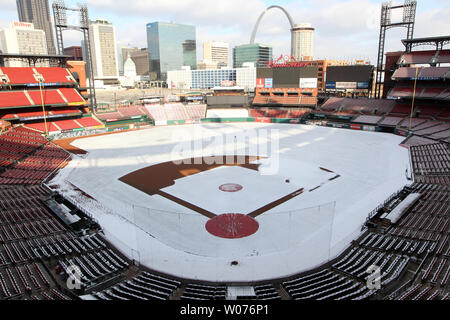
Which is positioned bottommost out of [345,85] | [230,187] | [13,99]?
[230,187]

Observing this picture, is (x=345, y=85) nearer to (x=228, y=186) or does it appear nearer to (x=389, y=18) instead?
(x=389, y=18)

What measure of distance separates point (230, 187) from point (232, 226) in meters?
8.87

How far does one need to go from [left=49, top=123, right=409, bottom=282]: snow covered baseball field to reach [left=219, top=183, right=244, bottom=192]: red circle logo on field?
0.51m

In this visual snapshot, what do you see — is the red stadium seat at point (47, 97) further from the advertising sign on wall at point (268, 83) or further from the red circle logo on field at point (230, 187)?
the advertising sign on wall at point (268, 83)

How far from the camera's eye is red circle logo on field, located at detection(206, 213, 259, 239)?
23500mm

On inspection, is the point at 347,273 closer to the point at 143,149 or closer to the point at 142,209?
the point at 142,209

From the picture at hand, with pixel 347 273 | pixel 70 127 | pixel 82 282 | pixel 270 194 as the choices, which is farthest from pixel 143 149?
pixel 347 273

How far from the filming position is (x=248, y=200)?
2964cm

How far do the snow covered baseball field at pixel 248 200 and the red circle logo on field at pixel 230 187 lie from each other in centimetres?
51

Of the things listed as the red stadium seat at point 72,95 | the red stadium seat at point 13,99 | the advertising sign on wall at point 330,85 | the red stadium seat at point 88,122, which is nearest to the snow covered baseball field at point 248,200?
the red stadium seat at point 88,122

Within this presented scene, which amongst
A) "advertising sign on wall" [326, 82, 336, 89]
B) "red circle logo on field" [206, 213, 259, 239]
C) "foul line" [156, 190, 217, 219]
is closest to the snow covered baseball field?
"foul line" [156, 190, 217, 219]

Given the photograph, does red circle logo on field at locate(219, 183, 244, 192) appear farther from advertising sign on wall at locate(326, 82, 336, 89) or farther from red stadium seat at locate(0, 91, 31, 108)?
advertising sign on wall at locate(326, 82, 336, 89)

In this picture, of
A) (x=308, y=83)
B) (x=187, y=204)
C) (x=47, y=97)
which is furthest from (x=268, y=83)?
(x=187, y=204)

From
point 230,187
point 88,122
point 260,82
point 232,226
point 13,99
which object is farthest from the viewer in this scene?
point 260,82
